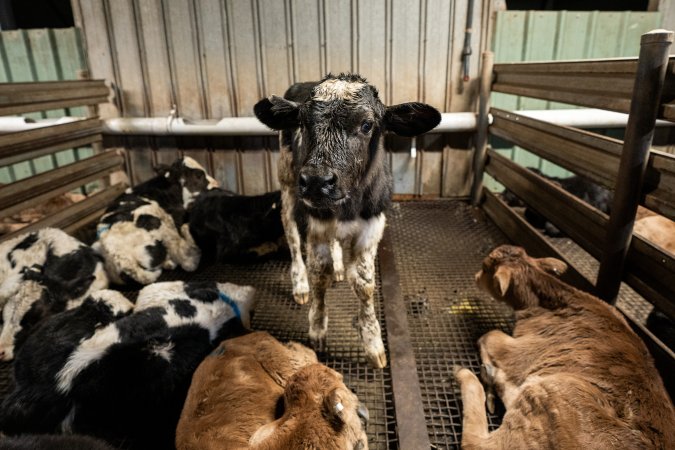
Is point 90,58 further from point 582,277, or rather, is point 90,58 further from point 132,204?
point 582,277

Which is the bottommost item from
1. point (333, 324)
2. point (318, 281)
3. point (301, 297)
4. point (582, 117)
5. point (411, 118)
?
point (333, 324)

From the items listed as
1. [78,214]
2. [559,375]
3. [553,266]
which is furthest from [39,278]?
[553,266]

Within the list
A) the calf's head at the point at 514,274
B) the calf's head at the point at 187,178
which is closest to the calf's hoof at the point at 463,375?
the calf's head at the point at 514,274

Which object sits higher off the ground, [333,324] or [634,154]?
[634,154]

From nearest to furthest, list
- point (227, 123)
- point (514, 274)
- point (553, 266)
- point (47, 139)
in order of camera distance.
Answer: point (514, 274) → point (553, 266) → point (47, 139) → point (227, 123)

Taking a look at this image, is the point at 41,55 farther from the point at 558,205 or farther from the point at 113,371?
the point at 558,205

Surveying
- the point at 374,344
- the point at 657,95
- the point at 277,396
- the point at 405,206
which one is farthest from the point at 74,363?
the point at 405,206

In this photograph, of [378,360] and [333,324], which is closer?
[378,360]

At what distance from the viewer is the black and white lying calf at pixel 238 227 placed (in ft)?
14.8

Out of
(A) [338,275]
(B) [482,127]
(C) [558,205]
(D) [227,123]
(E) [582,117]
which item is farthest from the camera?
(D) [227,123]

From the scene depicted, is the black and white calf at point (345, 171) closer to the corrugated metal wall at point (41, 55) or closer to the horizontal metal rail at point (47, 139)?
the horizontal metal rail at point (47, 139)

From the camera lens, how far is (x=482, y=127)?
563cm

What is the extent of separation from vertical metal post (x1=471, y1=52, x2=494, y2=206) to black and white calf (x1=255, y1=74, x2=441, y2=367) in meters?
2.96

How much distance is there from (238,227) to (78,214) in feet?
7.30
